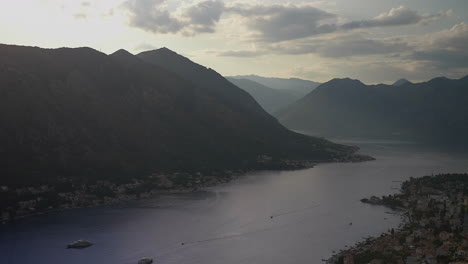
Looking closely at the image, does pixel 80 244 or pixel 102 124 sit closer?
pixel 80 244

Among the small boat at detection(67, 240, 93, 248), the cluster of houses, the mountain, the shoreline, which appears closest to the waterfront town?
the small boat at detection(67, 240, 93, 248)

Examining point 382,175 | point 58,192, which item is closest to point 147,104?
point 58,192

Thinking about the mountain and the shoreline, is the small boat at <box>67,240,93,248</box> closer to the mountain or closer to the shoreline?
the shoreline

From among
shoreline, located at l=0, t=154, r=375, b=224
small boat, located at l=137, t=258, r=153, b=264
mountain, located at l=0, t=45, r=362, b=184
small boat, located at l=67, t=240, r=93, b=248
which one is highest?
→ mountain, located at l=0, t=45, r=362, b=184

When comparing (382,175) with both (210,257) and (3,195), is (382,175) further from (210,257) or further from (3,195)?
(3,195)

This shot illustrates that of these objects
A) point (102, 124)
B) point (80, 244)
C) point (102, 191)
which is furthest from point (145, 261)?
point (102, 124)

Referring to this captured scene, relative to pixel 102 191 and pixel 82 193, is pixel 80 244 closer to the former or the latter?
pixel 82 193

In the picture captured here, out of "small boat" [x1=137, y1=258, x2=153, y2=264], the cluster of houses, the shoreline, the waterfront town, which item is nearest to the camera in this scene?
the waterfront town

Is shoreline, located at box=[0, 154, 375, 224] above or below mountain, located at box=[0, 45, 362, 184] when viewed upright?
below
